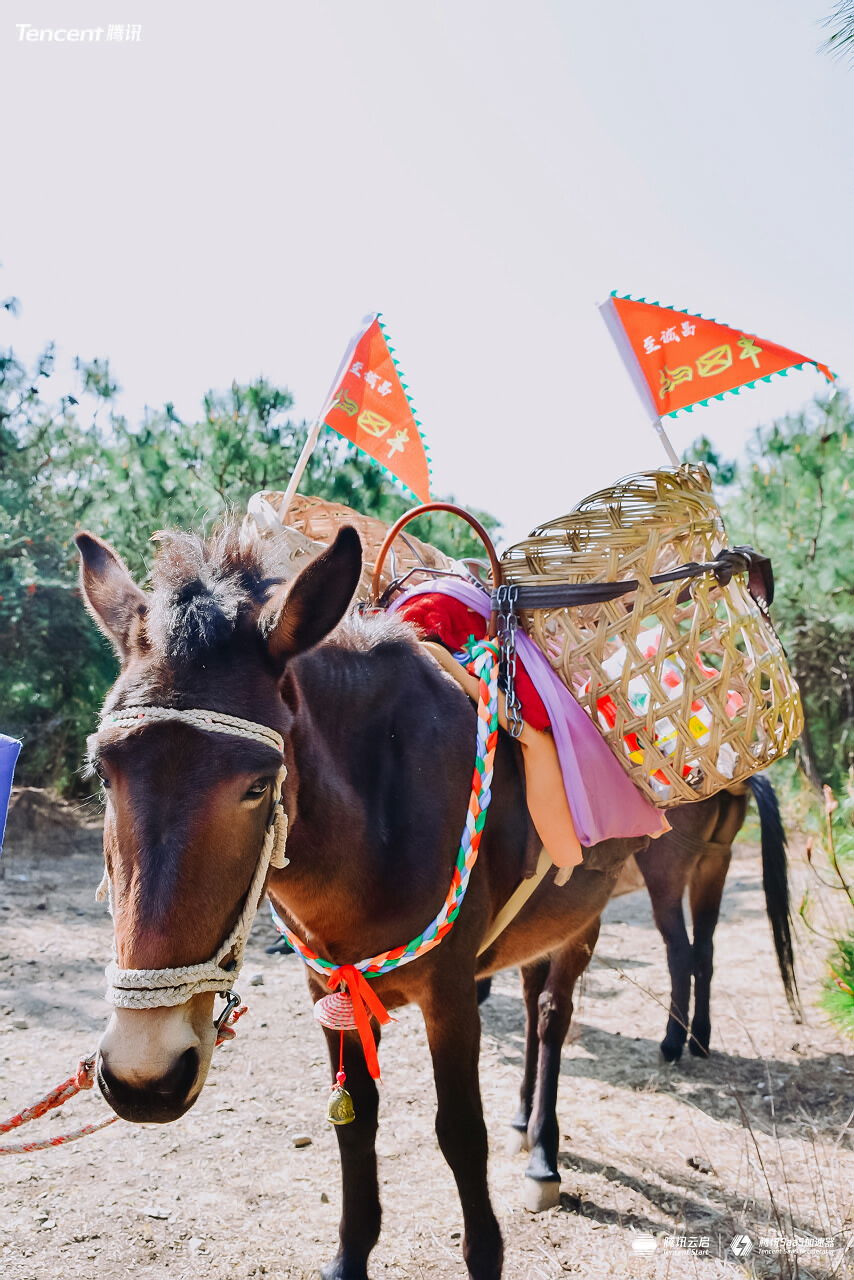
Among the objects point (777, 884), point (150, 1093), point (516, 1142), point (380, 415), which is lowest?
point (516, 1142)

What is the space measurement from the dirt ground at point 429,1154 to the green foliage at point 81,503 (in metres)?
4.18

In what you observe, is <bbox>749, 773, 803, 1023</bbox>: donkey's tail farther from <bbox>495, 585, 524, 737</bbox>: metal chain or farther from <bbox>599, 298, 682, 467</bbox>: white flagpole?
<bbox>495, 585, 524, 737</bbox>: metal chain

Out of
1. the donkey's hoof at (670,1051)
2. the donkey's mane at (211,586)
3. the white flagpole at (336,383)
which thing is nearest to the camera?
the donkey's mane at (211,586)

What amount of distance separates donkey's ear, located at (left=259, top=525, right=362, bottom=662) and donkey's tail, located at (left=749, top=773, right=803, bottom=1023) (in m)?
3.87

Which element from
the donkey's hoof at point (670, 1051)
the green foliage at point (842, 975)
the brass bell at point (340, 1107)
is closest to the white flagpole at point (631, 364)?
the green foliage at point (842, 975)

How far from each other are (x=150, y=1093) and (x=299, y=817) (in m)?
0.66

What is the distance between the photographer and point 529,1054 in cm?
349

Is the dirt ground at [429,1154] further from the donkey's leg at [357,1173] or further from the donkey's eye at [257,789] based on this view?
the donkey's eye at [257,789]

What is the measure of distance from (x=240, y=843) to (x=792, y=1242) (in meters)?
1.93

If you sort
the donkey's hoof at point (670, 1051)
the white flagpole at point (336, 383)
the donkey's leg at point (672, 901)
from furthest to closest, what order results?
the donkey's leg at point (672, 901), the donkey's hoof at point (670, 1051), the white flagpole at point (336, 383)

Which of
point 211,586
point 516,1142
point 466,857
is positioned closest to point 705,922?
point 516,1142

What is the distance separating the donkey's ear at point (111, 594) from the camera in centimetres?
180

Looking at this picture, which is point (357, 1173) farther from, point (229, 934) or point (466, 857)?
point (229, 934)

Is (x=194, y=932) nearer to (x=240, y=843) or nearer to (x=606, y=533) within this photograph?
(x=240, y=843)
